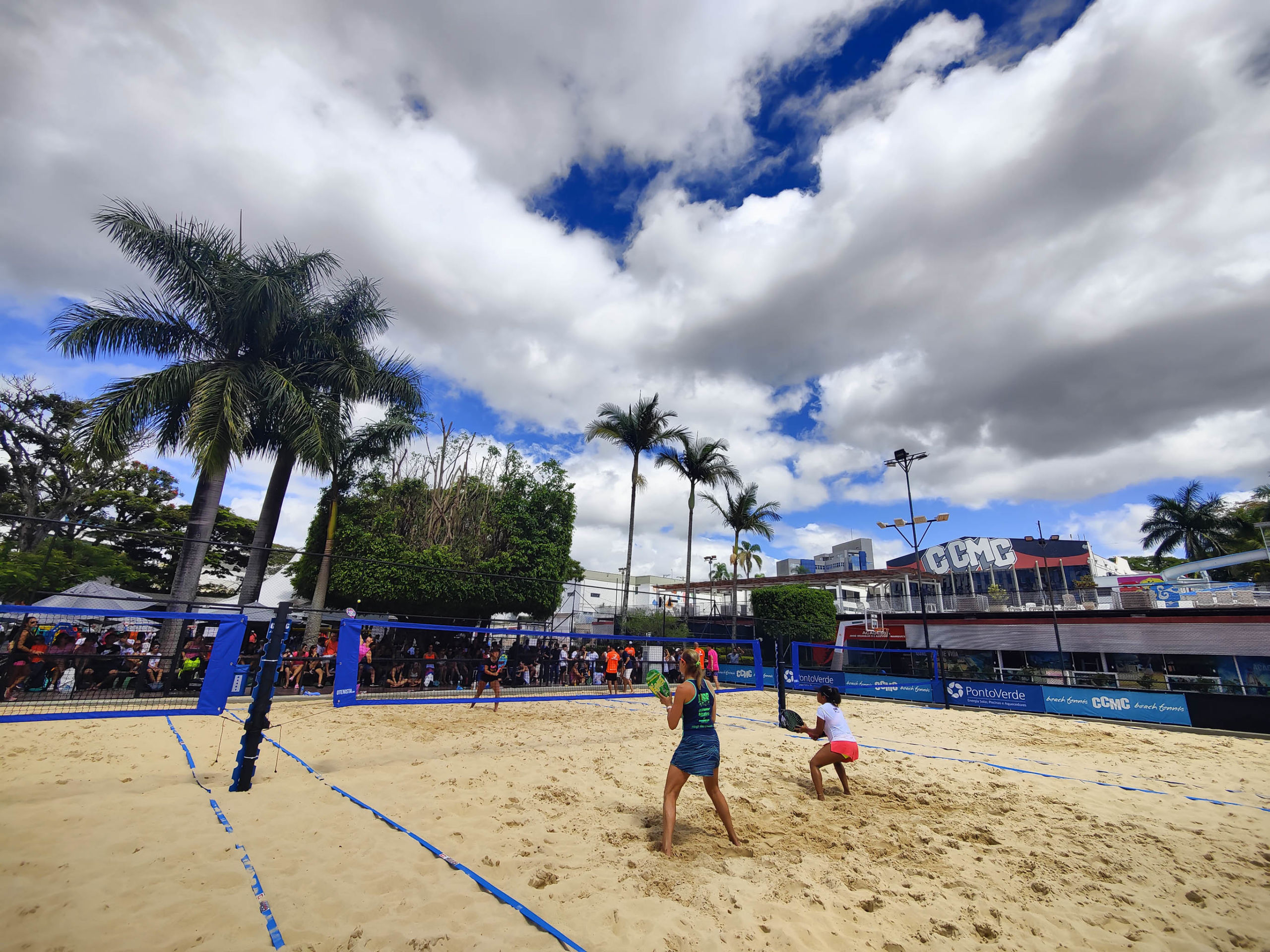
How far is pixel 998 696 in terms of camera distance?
616 inches

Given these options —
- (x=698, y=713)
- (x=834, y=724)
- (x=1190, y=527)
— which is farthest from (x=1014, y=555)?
(x=698, y=713)

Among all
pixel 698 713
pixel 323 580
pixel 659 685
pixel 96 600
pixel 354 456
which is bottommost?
pixel 698 713

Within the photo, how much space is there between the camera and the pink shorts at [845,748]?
6.48 meters

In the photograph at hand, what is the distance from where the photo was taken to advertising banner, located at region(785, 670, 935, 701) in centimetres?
1727

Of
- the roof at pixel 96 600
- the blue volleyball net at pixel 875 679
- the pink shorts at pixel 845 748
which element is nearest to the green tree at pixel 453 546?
the roof at pixel 96 600

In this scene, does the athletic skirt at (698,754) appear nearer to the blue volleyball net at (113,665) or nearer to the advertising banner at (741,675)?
the blue volleyball net at (113,665)

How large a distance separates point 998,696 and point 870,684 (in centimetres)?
389

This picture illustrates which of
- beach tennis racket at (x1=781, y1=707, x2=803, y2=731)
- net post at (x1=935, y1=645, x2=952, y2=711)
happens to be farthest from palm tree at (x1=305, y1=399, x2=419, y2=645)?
net post at (x1=935, y1=645, x2=952, y2=711)

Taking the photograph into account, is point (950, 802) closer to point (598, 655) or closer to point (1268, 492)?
point (598, 655)

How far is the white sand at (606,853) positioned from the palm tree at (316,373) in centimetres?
924

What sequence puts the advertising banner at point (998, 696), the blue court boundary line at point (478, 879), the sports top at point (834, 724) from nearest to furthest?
the blue court boundary line at point (478, 879)
the sports top at point (834, 724)
the advertising banner at point (998, 696)

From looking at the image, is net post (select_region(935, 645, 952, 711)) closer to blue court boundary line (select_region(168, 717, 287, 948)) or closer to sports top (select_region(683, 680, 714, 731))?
sports top (select_region(683, 680, 714, 731))

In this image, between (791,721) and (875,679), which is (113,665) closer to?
(791,721)

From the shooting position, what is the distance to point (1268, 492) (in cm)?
3681
